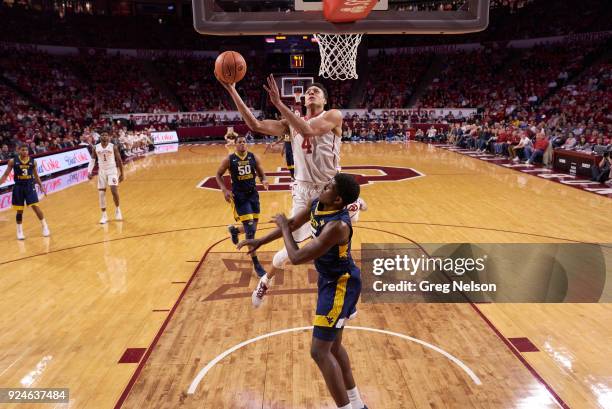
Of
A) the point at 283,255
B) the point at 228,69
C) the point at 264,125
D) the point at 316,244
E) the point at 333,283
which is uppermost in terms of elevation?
the point at 228,69

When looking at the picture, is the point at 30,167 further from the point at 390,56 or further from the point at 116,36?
the point at 390,56

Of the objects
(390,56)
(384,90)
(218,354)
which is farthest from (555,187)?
(390,56)

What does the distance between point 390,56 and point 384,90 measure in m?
3.91

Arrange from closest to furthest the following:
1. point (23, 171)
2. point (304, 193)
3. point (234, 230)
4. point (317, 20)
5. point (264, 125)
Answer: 1. point (264, 125)
2. point (304, 193)
3. point (234, 230)
4. point (317, 20)
5. point (23, 171)

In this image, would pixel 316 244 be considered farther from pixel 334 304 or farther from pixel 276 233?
pixel 334 304

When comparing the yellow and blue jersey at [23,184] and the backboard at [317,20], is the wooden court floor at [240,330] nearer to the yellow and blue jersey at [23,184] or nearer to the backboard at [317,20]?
the yellow and blue jersey at [23,184]

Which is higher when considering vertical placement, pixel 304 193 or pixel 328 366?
pixel 304 193

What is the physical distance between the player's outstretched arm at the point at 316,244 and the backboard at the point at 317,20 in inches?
174

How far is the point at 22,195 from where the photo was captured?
28.7ft

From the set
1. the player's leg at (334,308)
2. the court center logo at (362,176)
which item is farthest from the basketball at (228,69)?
the court center logo at (362,176)

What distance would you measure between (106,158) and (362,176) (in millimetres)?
→ 7944

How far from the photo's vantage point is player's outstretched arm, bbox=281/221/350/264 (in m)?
3.14

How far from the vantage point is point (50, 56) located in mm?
30359

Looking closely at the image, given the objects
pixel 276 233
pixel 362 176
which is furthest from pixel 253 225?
pixel 362 176
